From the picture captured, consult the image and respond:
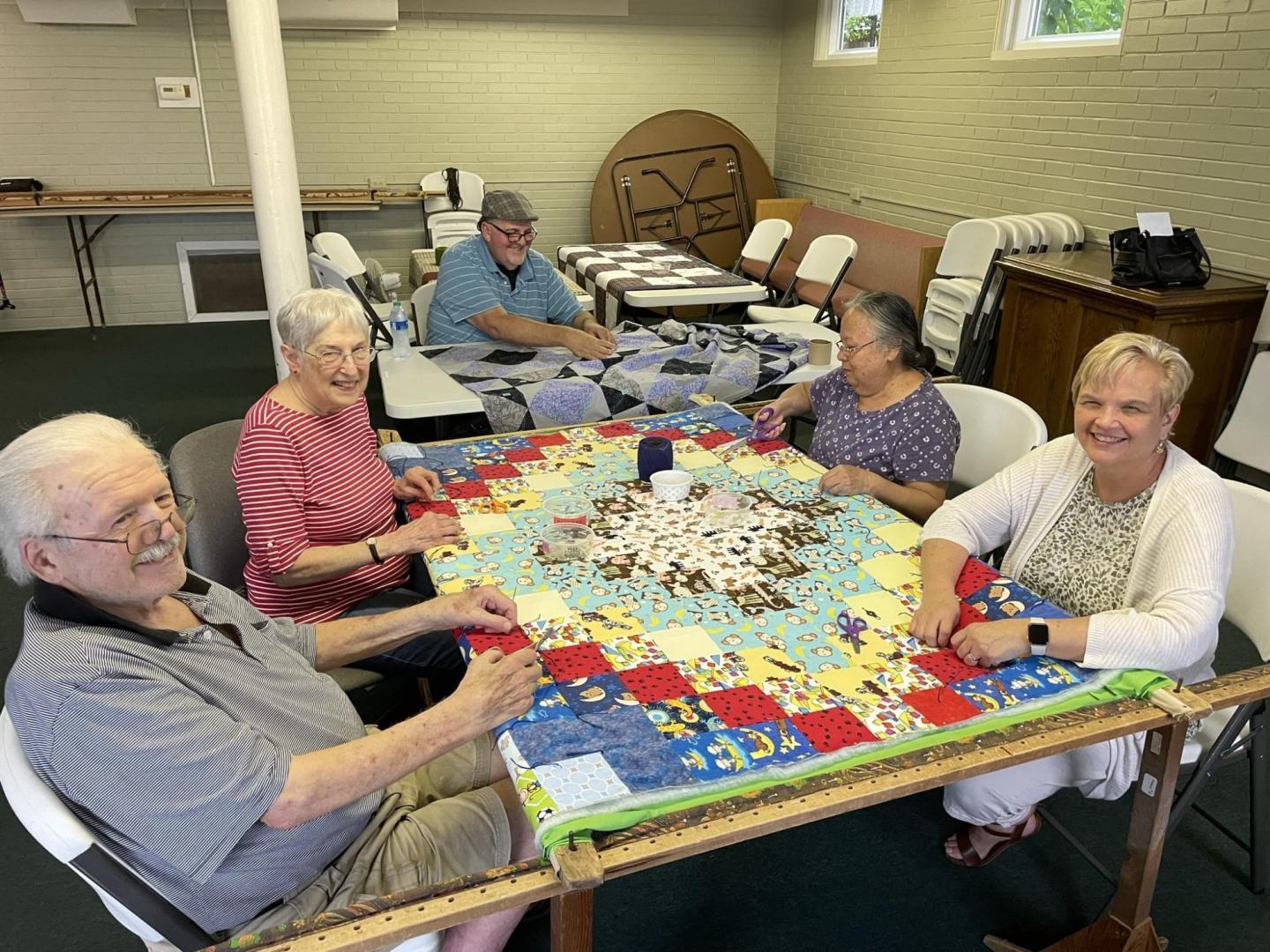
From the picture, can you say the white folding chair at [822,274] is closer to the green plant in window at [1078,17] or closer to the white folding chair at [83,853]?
the green plant in window at [1078,17]

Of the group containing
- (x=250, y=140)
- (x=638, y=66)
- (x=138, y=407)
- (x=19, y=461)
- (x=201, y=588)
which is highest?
(x=638, y=66)

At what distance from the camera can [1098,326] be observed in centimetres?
417

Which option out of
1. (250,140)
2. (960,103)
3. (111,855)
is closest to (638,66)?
(960,103)

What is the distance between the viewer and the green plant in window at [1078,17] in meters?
4.75

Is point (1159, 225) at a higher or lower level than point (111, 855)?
higher

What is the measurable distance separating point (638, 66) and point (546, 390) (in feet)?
18.1

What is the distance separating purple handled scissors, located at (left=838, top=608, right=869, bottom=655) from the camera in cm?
164

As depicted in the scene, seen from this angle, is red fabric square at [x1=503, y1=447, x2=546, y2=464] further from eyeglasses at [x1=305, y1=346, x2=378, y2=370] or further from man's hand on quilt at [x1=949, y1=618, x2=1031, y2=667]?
man's hand on quilt at [x1=949, y1=618, x2=1031, y2=667]

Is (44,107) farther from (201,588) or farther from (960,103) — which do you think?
(201,588)

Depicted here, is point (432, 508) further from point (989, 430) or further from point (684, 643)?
point (989, 430)

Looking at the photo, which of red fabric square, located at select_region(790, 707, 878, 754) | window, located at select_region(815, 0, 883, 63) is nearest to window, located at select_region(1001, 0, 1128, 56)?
window, located at select_region(815, 0, 883, 63)

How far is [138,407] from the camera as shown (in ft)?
18.0

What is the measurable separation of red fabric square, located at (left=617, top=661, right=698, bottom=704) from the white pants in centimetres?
64

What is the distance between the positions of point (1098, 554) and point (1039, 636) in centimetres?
41
